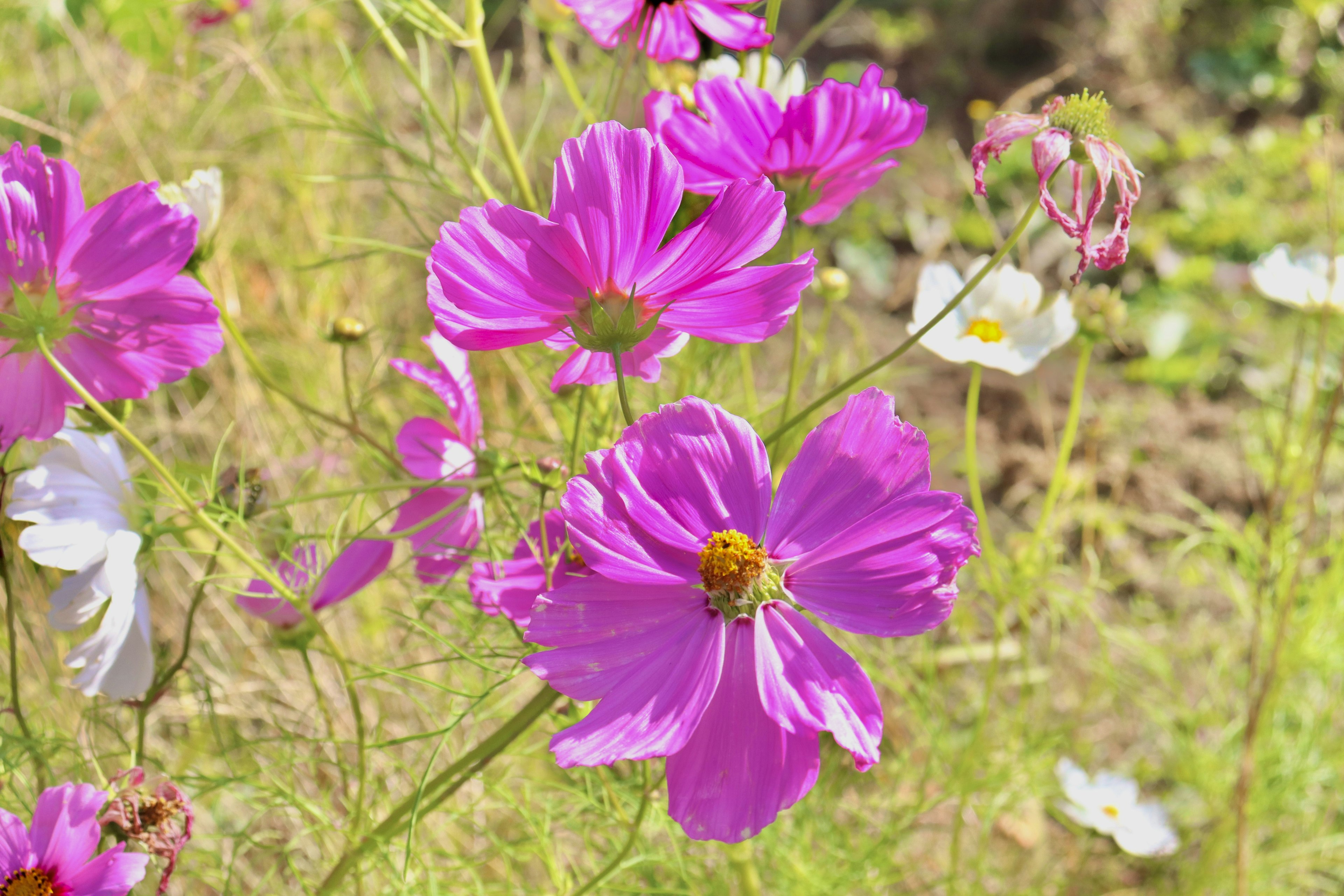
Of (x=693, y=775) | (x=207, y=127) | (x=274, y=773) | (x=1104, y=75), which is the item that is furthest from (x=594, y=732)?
(x=1104, y=75)

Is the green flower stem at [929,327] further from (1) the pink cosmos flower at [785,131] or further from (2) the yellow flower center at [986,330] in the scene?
(2) the yellow flower center at [986,330]

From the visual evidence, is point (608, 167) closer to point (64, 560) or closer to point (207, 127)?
point (64, 560)

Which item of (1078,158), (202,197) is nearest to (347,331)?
(202,197)

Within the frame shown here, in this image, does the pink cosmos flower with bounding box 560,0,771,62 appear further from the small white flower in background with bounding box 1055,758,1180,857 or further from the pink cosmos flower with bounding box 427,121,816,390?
the small white flower in background with bounding box 1055,758,1180,857

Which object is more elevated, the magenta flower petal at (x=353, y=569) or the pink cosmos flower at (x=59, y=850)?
the magenta flower petal at (x=353, y=569)

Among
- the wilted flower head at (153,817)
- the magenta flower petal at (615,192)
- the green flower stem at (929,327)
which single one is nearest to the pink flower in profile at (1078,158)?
the green flower stem at (929,327)

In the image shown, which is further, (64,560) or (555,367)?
(555,367)

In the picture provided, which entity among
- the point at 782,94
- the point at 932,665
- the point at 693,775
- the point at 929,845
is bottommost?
the point at 929,845

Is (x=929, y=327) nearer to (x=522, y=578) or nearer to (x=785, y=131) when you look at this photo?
(x=785, y=131)
